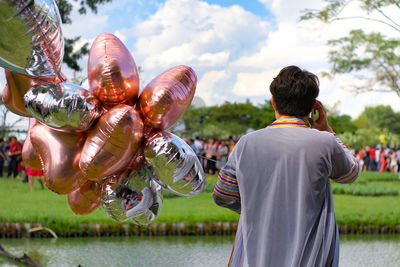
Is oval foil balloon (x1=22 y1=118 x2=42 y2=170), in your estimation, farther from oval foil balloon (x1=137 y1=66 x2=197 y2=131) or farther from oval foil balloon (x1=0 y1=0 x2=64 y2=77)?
oval foil balloon (x1=137 y1=66 x2=197 y2=131)

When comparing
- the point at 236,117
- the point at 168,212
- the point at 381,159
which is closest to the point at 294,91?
the point at 168,212

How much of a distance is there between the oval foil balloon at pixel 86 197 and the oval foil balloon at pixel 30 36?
524mm

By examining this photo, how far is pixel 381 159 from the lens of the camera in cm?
1764

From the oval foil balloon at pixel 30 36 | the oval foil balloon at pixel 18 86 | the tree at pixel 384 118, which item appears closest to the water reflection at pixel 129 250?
the oval foil balloon at pixel 18 86

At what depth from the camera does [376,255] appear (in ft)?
18.9

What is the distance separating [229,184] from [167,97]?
48 centimetres

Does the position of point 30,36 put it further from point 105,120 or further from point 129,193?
point 129,193

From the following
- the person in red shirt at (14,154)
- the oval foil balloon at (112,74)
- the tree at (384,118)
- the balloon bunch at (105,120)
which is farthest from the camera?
the tree at (384,118)

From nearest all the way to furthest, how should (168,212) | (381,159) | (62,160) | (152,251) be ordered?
(62,160), (152,251), (168,212), (381,159)

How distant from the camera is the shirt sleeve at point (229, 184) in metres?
1.57

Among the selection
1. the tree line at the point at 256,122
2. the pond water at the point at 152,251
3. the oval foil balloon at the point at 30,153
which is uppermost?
the tree line at the point at 256,122

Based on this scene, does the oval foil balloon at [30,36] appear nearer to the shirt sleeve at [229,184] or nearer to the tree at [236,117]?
the shirt sleeve at [229,184]

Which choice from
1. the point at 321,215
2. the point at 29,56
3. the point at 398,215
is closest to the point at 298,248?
the point at 321,215

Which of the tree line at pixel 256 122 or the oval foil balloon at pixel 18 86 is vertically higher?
the tree line at pixel 256 122
